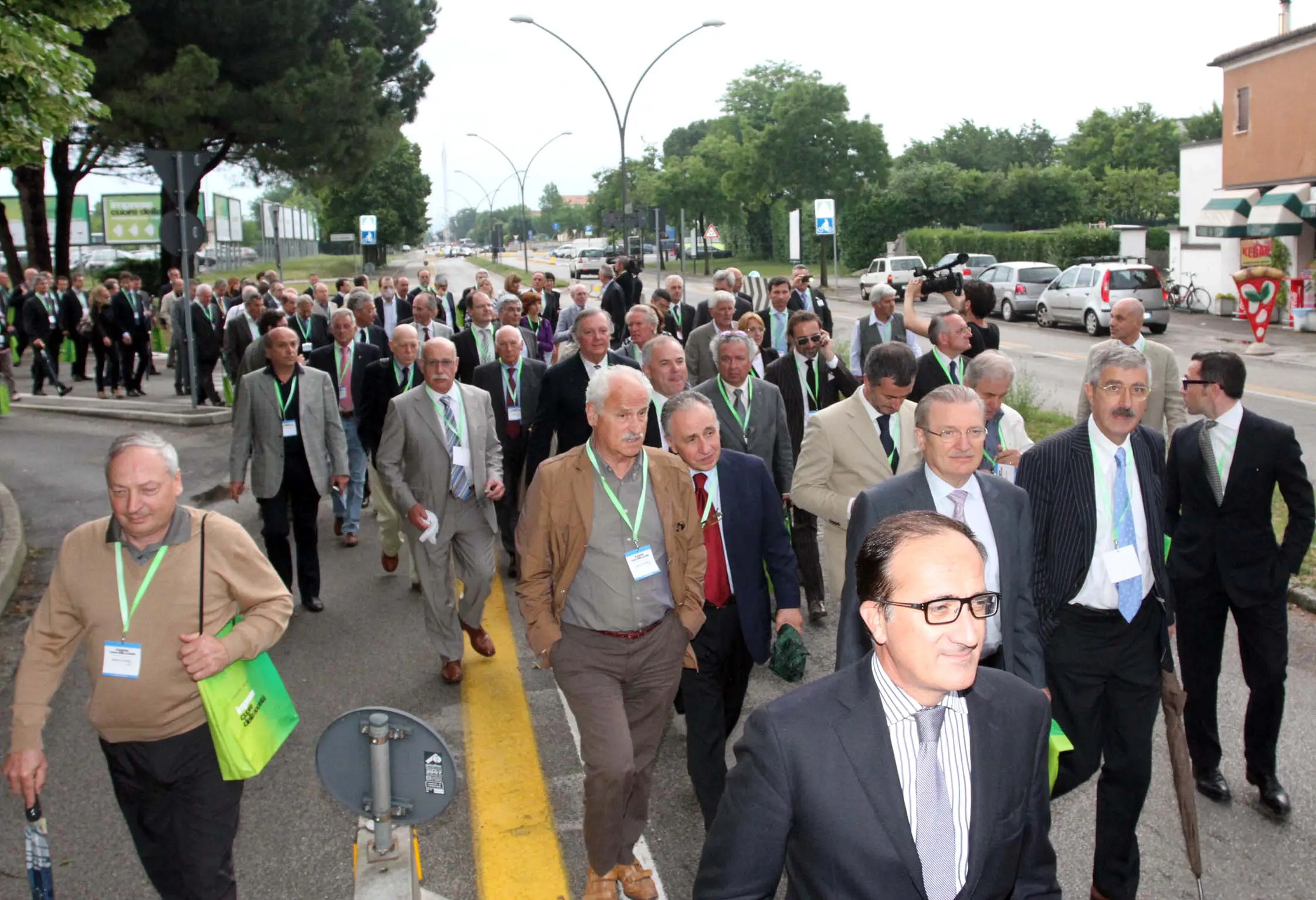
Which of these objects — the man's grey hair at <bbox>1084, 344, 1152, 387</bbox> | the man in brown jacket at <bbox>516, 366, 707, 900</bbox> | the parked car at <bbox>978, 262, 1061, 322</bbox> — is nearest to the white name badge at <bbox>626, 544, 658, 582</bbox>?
the man in brown jacket at <bbox>516, 366, 707, 900</bbox>

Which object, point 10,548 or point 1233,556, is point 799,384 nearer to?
point 1233,556

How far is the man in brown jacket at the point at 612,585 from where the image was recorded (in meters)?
4.40

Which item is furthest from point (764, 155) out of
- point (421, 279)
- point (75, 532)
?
point (75, 532)

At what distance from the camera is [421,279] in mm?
21766

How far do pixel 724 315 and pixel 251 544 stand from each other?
278 inches

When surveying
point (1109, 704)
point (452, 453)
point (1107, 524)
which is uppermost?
point (452, 453)

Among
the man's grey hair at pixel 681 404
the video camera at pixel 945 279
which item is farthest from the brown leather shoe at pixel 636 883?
the video camera at pixel 945 279

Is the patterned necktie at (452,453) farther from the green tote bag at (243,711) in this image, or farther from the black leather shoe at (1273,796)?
the black leather shoe at (1273,796)

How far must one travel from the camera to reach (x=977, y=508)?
4117 mm

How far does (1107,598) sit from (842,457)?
1539 millimetres

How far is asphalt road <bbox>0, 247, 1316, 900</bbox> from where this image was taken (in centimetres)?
471

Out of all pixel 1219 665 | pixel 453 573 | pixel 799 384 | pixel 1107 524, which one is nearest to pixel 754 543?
pixel 1107 524

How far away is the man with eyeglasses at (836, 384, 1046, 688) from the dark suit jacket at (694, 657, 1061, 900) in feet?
5.25

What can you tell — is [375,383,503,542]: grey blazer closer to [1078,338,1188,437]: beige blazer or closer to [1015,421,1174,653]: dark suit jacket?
[1015,421,1174,653]: dark suit jacket
